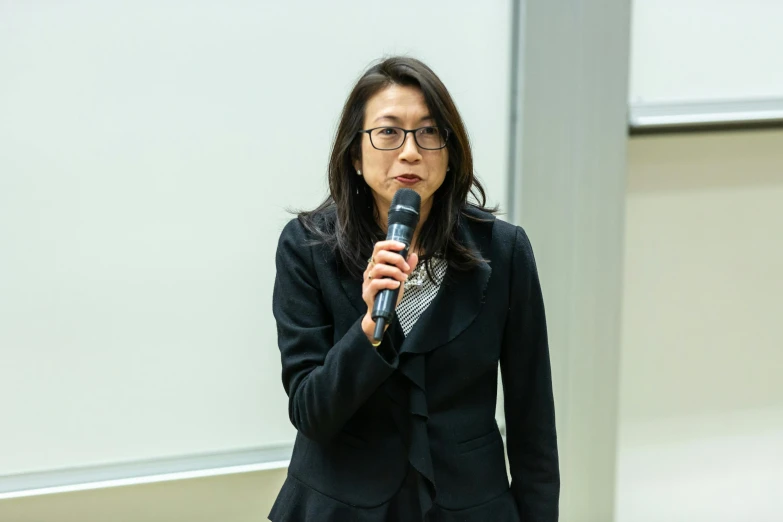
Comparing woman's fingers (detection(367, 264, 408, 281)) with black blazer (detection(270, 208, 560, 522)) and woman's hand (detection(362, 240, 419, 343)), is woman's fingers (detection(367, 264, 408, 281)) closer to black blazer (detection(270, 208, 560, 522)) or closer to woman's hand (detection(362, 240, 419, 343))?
woman's hand (detection(362, 240, 419, 343))

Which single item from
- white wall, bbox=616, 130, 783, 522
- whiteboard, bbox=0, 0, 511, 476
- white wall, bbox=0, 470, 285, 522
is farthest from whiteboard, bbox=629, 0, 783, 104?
white wall, bbox=0, 470, 285, 522

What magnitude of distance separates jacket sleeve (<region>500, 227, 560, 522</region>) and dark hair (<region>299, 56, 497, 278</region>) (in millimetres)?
135

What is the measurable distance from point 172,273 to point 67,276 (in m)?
0.25

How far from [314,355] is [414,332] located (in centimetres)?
18

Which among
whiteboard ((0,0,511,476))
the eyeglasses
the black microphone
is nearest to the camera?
the black microphone

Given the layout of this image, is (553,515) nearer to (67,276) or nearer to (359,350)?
(359,350)

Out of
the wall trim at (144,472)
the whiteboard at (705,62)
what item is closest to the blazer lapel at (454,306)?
the wall trim at (144,472)

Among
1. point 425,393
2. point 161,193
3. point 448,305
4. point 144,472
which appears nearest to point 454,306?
point 448,305

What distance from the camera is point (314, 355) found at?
1457 millimetres

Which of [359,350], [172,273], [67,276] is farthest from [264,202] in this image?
[359,350]

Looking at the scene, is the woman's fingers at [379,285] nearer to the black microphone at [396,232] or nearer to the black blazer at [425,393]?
the black microphone at [396,232]

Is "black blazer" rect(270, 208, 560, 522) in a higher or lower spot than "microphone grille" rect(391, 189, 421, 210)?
lower

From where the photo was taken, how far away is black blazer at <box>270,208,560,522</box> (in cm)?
145

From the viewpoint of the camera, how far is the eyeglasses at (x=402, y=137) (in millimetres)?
1413
